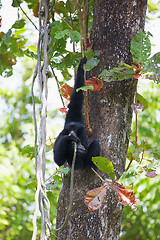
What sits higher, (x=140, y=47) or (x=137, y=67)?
(x=140, y=47)

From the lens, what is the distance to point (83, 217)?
1866 mm

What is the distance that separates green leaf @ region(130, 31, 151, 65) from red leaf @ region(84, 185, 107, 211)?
3.23 feet

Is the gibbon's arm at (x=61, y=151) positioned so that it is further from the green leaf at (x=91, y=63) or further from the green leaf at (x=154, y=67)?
the green leaf at (x=154, y=67)

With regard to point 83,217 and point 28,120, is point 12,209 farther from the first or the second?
point 83,217

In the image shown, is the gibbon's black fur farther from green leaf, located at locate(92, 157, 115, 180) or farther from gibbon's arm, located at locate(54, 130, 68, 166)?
green leaf, located at locate(92, 157, 115, 180)

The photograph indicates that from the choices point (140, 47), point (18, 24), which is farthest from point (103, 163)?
point (18, 24)

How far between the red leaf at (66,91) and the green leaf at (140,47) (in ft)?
2.59

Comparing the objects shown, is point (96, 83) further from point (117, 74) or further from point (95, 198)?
point (95, 198)

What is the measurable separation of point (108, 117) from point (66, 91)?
73cm

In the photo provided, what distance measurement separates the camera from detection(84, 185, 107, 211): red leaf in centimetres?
173

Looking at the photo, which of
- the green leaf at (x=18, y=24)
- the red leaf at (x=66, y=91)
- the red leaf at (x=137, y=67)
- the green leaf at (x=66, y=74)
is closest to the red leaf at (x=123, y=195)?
the red leaf at (x=137, y=67)

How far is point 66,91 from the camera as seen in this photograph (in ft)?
8.83

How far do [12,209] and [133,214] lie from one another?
3.30 metres

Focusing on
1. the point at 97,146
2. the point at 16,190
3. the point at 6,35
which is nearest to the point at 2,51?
the point at 6,35
